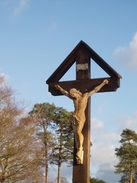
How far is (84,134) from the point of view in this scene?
6453 millimetres

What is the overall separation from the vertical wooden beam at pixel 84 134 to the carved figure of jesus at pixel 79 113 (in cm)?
7

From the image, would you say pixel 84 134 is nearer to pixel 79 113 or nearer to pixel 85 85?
pixel 79 113

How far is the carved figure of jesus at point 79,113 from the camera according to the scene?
6.34 metres

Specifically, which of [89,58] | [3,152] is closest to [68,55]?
[89,58]

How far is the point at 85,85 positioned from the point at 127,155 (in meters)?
34.1

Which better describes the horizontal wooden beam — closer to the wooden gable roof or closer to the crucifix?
the crucifix

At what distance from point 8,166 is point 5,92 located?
13.0ft

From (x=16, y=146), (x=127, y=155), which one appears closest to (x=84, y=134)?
(x=16, y=146)

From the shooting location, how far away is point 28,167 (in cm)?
1855

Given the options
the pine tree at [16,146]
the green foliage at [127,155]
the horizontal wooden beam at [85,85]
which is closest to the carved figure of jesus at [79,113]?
the horizontal wooden beam at [85,85]

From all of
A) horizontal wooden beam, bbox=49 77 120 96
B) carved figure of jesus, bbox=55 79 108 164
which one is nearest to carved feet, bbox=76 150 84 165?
carved figure of jesus, bbox=55 79 108 164

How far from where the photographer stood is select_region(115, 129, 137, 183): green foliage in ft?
129

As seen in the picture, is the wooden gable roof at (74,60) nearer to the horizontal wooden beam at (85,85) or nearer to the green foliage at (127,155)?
the horizontal wooden beam at (85,85)

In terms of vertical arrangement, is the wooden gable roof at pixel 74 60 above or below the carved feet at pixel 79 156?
above
